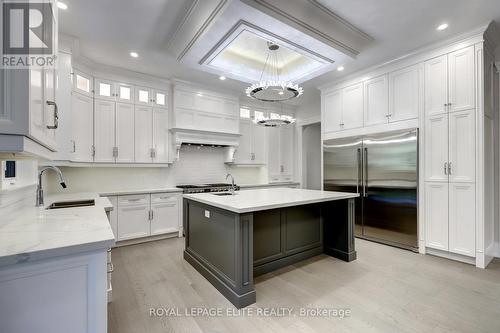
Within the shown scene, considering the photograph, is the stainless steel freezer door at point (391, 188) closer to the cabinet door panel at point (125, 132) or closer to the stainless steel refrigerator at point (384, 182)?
the stainless steel refrigerator at point (384, 182)

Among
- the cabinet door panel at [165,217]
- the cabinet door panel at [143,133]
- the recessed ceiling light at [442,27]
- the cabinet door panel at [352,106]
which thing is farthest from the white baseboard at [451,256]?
the cabinet door panel at [143,133]

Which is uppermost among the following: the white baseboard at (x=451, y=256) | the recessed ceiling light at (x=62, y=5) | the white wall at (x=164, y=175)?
the recessed ceiling light at (x=62, y=5)

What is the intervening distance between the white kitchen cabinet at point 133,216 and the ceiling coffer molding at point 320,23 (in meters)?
3.29

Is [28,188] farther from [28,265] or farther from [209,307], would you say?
[209,307]

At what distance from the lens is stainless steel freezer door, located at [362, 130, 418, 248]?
345 centimetres

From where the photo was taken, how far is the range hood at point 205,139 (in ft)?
14.5

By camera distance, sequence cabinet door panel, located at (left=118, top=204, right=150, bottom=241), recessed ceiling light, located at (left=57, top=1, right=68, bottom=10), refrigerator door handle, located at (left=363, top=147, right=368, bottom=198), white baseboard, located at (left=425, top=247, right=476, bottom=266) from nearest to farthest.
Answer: recessed ceiling light, located at (left=57, top=1, right=68, bottom=10)
white baseboard, located at (left=425, top=247, right=476, bottom=266)
cabinet door panel, located at (left=118, top=204, right=150, bottom=241)
refrigerator door handle, located at (left=363, top=147, right=368, bottom=198)

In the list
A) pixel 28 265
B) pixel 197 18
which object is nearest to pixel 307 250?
pixel 28 265

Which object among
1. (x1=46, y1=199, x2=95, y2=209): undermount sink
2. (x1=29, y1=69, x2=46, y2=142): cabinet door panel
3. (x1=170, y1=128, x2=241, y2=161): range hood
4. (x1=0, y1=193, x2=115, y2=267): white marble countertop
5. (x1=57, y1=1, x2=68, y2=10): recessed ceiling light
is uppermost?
(x1=57, y1=1, x2=68, y2=10): recessed ceiling light

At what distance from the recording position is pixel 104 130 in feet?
12.6

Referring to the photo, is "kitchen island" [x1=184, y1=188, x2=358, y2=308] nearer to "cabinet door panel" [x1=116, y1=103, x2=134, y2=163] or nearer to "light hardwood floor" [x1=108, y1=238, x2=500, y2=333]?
"light hardwood floor" [x1=108, y1=238, x2=500, y2=333]

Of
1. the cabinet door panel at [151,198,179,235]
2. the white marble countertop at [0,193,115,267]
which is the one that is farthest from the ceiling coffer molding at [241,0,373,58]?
the cabinet door panel at [151,198,179,235]

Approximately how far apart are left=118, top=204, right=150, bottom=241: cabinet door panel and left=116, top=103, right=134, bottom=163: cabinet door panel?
33.0 inches

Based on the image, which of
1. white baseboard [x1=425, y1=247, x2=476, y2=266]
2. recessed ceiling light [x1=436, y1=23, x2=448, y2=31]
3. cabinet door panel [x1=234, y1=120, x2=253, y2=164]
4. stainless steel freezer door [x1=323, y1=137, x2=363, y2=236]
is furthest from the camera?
cabinet door panel [x1=234, y1=120, x2=253, y2=164]
